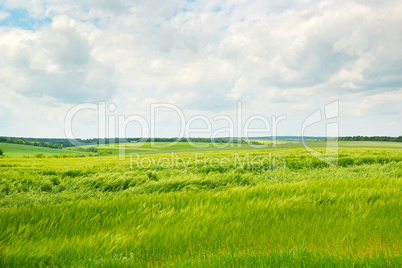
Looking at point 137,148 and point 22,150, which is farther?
point 137,148

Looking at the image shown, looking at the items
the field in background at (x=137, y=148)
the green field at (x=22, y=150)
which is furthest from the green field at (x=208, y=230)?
the green field at (x=22, y=150)

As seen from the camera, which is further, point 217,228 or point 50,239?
point 217,228

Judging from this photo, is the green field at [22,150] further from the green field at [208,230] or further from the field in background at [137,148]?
the green field at [208,230]

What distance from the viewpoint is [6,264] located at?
234 centimetres

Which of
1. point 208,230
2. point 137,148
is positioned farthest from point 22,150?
point 208,230

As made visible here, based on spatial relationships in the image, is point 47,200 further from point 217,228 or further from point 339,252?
point 339,252

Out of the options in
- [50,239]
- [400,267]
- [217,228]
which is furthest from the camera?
[217,228]

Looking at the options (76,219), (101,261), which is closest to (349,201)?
(101,261)

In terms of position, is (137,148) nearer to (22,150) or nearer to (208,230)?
(22,150)

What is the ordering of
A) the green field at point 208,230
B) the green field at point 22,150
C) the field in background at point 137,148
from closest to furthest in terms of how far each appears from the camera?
1. the green field at point 208,230
2. the green field at point 22,150
3. the field in background at point 137,148

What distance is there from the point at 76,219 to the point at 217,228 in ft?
7.06

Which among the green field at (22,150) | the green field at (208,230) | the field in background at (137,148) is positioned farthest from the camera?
the field in background at (137,148)

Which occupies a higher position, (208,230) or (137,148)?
(208,230)

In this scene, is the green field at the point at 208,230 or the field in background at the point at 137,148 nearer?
the green field at the point at 208,230
